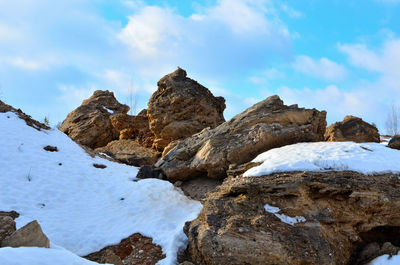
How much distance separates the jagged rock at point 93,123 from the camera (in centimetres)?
2648

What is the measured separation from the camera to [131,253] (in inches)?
344

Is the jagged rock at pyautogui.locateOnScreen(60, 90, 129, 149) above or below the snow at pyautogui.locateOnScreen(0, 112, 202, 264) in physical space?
above

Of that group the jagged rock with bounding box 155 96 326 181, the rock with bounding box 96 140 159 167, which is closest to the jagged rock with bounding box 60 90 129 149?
the rock with bounding box 96 140 159 167

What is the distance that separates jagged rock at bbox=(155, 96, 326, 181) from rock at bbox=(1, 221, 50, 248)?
7871mm

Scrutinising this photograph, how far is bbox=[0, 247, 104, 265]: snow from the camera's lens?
431cm

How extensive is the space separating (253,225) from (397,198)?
3850mm

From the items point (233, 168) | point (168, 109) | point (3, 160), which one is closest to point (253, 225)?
point (233, 168)

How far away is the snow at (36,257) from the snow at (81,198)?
12.7ft

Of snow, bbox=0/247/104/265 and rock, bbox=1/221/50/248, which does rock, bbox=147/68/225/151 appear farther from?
snow, bbox=0/247/104/265

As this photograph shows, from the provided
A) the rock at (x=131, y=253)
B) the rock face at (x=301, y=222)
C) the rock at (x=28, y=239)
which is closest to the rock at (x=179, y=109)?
the rock at (x=131, y=253)

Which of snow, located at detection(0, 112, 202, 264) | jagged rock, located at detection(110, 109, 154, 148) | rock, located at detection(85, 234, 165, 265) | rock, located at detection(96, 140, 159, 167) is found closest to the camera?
rock, located at detection(85, 234, 165, 265)

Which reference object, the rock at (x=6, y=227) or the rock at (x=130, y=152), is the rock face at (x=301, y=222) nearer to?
the rock at (x=6, y=227)

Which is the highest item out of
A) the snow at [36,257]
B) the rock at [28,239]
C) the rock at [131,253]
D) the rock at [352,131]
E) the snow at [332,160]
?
the rock at [352,131]

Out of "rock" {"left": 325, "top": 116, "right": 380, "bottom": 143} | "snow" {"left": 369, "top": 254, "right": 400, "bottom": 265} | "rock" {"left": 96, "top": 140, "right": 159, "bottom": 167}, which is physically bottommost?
"snow" {"left": 369, "top": 254, "right": 400, "bottom": 265}
